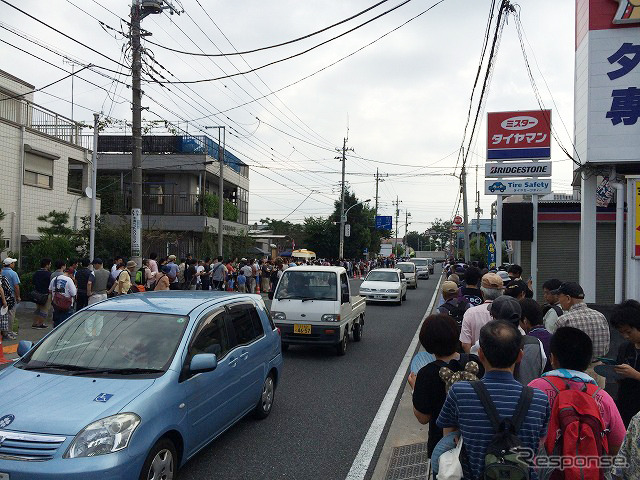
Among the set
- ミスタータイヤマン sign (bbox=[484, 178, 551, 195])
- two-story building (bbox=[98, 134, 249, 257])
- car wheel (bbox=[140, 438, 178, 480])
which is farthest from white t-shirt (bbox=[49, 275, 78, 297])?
two-story building (bbox=[98, 134, 249, 257])

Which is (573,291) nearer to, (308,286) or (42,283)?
(308,286)

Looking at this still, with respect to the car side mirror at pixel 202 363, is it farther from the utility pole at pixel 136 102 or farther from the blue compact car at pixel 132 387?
the utility pole at pixel 136 102

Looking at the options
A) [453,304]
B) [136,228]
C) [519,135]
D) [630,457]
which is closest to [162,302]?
[453,304]

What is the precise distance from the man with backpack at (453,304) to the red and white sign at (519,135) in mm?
10021

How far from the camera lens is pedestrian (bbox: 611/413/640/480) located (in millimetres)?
2473

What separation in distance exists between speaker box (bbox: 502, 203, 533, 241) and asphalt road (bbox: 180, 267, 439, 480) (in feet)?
15.2

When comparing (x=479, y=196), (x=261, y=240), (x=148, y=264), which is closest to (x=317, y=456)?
(x=148, y=264)

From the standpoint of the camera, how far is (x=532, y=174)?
15500 mm

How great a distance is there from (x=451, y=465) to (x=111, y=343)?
330cm

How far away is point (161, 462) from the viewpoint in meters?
4.05

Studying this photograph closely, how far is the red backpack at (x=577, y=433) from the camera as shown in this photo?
2.60 meters

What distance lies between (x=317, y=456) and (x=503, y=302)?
2413 mm

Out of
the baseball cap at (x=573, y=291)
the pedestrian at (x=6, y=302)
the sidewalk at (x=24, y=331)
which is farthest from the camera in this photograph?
the sidewalk at (x=24, y=331)

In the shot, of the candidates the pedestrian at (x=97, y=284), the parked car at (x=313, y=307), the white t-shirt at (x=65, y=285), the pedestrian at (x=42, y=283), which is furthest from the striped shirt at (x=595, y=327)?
the pedestrian at (x=42, y=283)
